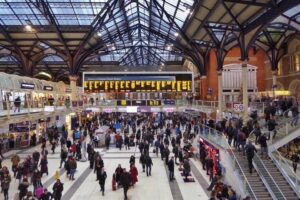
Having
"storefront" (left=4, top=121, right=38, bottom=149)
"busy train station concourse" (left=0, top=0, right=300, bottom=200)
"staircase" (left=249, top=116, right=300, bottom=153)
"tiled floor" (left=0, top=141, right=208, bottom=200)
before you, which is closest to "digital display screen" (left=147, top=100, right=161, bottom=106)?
"busy train station concourse" (left=0, top=0, right=300, bottom=200)

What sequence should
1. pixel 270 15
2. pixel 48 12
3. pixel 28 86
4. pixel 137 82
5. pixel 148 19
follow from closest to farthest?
pixel 270 15 < pixel 28 86 < pixel 48 12 < pixel 137 82 < pixel 148 19

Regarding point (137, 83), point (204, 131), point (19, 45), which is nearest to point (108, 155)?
point (204, 131)

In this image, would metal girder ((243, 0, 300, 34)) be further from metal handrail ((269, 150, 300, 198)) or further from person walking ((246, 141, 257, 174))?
metal handrail ((269, 150, 300, 198))

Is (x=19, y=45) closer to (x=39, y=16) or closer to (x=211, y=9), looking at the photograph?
(x=39, y=16)

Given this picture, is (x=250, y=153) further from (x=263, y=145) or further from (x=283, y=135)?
(x=283, y=135)

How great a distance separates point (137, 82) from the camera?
39.3 meters

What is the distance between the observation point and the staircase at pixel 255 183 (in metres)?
13.4

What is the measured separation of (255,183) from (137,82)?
26.4 meters

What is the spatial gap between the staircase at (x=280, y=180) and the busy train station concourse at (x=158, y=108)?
0.14 ft

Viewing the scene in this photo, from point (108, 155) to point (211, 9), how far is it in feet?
42.8

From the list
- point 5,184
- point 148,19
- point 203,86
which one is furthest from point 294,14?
point 5,184

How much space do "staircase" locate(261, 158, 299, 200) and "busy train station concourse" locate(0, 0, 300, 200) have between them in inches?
1.7

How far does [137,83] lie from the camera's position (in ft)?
129

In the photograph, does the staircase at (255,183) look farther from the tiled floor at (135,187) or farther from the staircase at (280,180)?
the tiled floor at (135,187)
